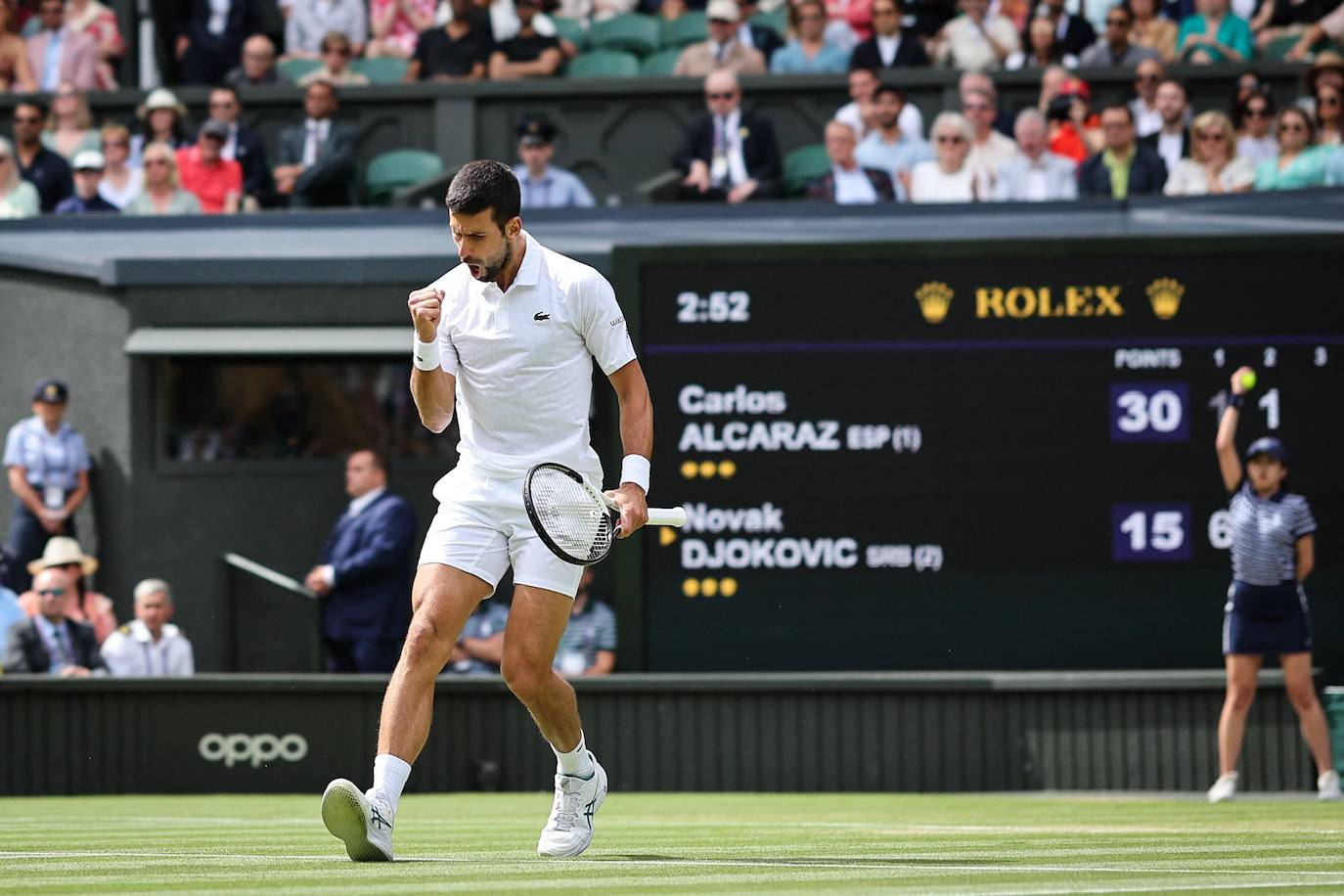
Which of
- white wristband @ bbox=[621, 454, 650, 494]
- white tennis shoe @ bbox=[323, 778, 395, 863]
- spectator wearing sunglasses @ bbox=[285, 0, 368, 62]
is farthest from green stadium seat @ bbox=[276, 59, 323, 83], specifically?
white tennis shoe @ bbox=[323, 778, 395, 863]

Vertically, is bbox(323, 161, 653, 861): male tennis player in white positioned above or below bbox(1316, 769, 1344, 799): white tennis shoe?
above

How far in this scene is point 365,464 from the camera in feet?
43.4

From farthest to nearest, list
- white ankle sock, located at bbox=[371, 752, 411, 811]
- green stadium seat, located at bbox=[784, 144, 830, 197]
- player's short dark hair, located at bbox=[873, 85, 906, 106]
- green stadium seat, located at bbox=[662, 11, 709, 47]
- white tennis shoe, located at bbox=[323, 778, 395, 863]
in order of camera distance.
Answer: green stadium seat, located at bbox=[662, 11, 709, 47], green stadium seat, located at bbox=[784, 144, 830, 197], player's short dark hair, located at bbox=[873, 85, 906, 106], white ankle sock, located at bbox=[371, 752, 411, 811], white tennis shoe, located at bbox=[323, 778, 395, 863]

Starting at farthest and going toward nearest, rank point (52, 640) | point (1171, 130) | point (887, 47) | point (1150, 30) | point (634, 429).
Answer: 1. point (1150, 30)
2. point (887, 47)
3. point (1171, 130)
4. point (52, 640)
5. point (634, 429)

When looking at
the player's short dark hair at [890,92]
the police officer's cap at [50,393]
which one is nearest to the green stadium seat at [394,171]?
the police officer's cap at [50,393]

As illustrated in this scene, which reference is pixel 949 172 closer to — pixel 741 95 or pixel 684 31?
pixel 741 95

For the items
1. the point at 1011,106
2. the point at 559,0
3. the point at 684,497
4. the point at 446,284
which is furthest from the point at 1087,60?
the point at 446,284

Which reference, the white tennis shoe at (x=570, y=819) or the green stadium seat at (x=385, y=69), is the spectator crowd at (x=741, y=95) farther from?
the white tennis shoe at (x=570, y=819)

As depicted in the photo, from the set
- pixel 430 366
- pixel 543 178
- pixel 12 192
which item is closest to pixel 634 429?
pixel 430 366

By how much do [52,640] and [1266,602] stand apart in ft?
22.5

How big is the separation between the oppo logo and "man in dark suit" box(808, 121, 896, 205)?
4.80 m

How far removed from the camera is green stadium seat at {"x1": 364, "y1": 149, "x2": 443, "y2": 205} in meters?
15.3

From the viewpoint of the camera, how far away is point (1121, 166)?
46.8ft

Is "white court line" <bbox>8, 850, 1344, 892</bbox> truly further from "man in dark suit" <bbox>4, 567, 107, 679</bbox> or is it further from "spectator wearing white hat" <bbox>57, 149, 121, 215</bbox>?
"spectator wearing white hat" <bbox>57, 149, 121, 215</bbox>
